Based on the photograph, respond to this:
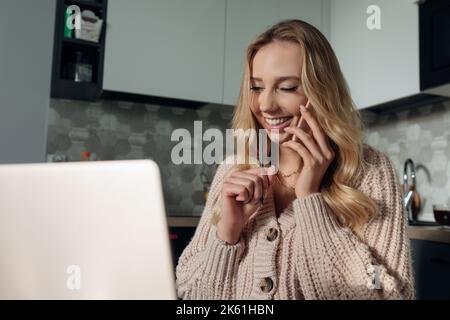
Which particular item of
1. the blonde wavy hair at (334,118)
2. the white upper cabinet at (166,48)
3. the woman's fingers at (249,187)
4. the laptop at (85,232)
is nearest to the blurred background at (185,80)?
the white upper cabinet at (166,48)

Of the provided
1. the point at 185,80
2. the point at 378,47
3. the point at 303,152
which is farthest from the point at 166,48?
the point at 303,152

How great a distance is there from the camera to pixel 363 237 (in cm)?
97

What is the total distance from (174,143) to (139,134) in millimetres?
237

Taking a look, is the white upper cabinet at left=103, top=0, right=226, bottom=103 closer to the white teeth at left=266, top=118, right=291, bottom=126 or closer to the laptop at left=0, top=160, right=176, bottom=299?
the white teeth at left=266, top=118, right=291, bottom=126

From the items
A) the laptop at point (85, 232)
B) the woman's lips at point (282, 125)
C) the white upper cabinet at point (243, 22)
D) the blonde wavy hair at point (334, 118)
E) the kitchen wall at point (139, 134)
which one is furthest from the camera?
the white upper cabinet at point (243, 22)

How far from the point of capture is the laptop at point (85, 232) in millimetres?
424

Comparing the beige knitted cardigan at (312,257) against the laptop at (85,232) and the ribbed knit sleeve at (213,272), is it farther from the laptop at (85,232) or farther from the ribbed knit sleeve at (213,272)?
the laptop at (85,232)

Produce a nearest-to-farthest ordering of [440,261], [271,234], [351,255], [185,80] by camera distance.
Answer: [351,255] → [271,234] → [440,261] → [185,80]

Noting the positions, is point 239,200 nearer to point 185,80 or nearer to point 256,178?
point 256,178

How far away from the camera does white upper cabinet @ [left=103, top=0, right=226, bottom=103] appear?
2402mm

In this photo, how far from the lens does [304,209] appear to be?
0.96 m
